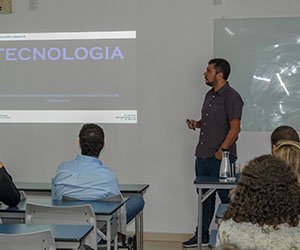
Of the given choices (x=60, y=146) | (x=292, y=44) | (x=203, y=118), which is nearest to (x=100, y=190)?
(x=203, y=118)

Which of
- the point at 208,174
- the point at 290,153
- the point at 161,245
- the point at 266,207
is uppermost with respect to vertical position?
the point at 290,153

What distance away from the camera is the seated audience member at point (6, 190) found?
329 centimetres

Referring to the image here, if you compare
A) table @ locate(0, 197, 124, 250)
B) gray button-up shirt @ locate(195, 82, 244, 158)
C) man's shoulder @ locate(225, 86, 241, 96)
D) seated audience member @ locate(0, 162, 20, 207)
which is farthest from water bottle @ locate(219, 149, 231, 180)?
seated audience member @ locate(0, 162, 20, 207)

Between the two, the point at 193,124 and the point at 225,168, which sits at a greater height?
the point at 193,124

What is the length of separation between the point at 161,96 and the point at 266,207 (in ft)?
11.6

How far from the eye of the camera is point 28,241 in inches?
93.8

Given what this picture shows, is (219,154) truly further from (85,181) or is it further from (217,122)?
(85,181)

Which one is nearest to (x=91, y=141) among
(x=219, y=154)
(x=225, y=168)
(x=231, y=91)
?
(x=225, y=168)

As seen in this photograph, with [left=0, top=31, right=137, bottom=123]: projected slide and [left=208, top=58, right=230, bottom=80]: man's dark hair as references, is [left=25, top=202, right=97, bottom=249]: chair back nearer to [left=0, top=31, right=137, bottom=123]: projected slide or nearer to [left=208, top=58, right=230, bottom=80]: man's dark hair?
[left=208, top=58, right=230, bottom=80]: man's dark hair

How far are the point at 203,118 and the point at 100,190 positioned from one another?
173 centimetres

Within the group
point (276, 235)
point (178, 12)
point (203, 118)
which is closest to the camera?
point (276, 235)

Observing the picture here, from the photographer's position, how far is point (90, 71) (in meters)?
5.51

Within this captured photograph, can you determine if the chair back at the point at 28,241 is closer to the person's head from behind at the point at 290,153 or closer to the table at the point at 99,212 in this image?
the table at the point at 99,212

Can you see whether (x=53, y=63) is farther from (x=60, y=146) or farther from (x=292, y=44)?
(x=292, y=44)
